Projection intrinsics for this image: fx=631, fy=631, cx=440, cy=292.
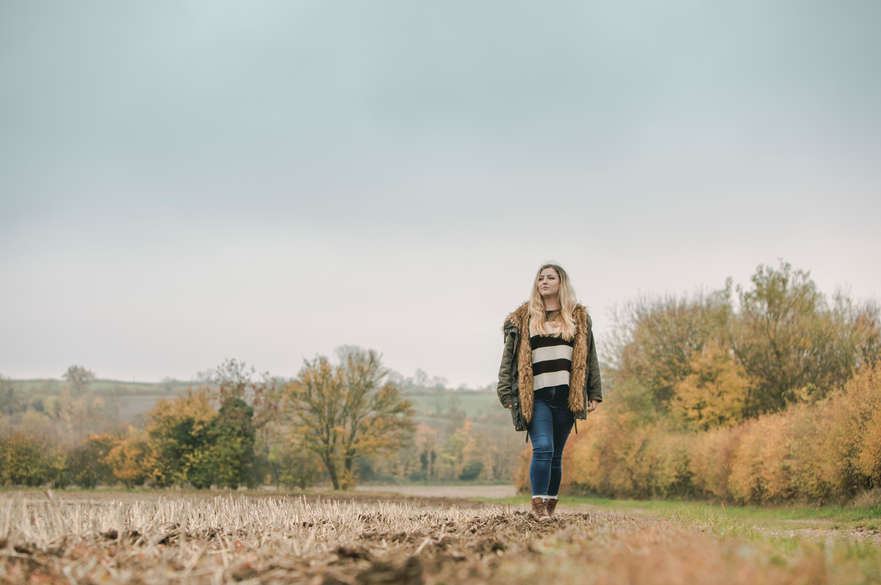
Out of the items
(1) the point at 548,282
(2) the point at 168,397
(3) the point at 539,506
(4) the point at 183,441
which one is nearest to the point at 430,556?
(3) the point at 539,506

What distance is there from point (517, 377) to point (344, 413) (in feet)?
85.0

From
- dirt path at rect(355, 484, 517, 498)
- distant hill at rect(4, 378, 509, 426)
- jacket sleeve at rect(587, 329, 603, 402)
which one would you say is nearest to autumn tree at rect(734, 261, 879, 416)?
dirt path at rect(355, 484, 517, 498)

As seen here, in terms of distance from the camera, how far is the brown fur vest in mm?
6344

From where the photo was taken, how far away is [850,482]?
1369cm

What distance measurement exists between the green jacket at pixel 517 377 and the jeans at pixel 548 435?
105 millimetres

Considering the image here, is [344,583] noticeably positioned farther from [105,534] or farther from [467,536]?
[105,534]

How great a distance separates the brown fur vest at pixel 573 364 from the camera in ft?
20.8

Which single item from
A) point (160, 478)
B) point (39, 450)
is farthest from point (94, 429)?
point (160, 478)

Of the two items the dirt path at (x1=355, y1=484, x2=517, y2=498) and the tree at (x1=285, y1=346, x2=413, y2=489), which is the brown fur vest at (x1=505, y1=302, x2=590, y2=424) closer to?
the dirt path at (x1=355, y1=484, x2=517, y2=498)

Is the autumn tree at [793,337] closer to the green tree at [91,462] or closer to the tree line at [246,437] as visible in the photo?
the tree line at [246,437]

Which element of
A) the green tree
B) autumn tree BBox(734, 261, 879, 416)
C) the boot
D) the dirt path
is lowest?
the dirt path

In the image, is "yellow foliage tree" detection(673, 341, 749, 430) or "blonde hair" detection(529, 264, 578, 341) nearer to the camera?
"blonde hair" detection(529, 264, 578, 341)

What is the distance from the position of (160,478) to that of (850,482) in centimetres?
2635

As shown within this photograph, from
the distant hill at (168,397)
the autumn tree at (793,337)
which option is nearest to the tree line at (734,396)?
the autumn tree at (793,337)
